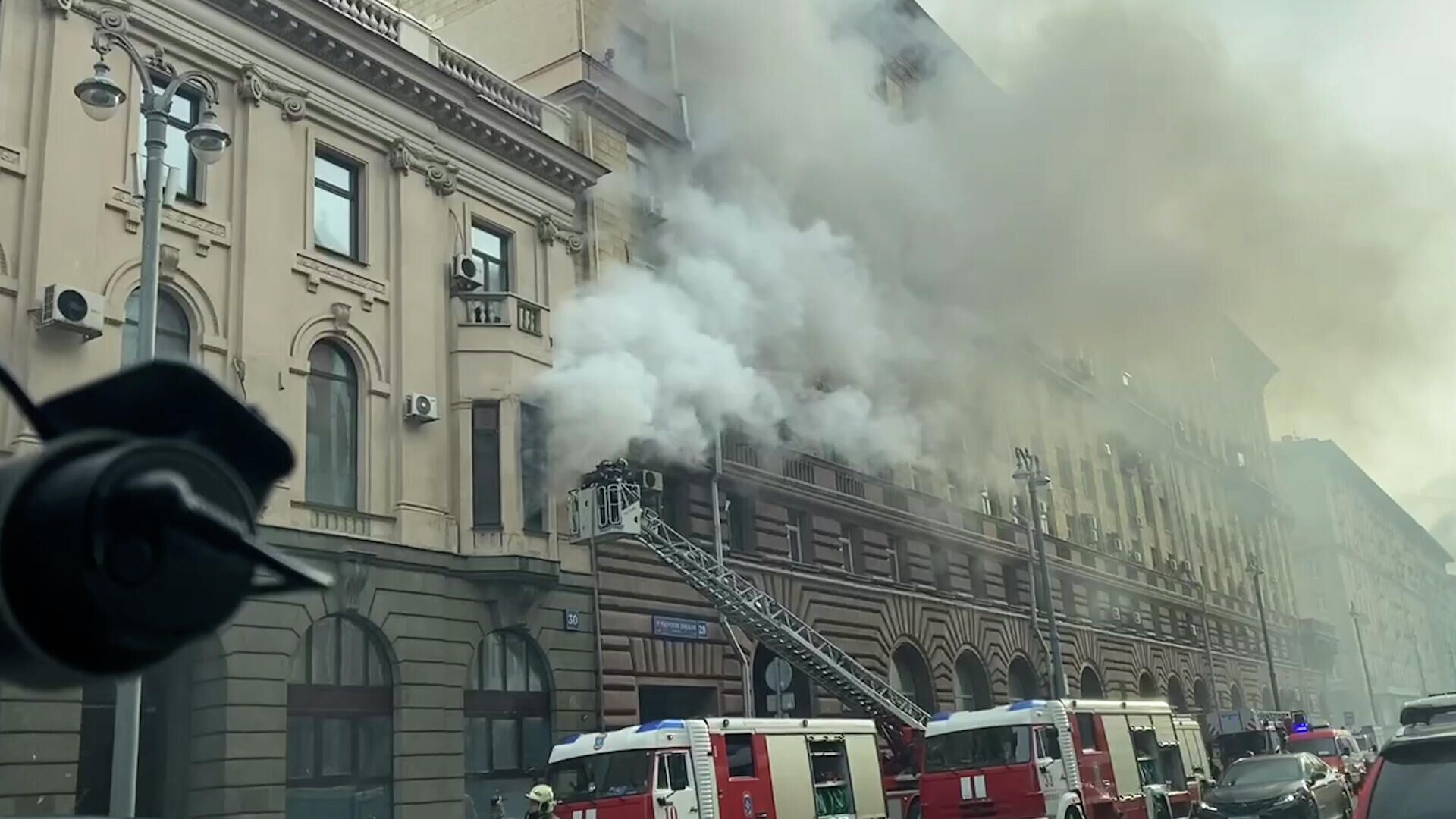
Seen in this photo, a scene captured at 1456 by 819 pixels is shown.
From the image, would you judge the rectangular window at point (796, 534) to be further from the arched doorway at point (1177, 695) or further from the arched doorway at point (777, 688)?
the arched doorway at point (1177, 695)

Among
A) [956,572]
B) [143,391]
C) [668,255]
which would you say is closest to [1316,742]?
[956,572]

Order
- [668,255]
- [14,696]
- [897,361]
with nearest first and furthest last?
[14,696] → [668,255] → [897,361]

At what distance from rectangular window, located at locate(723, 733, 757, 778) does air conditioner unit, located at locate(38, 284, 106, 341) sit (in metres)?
8.23

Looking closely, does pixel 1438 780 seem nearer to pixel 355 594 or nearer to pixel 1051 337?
pixel 355 594

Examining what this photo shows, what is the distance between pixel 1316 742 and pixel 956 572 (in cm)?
851

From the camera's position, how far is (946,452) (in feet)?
102

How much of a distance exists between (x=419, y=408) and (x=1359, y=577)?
249 ft

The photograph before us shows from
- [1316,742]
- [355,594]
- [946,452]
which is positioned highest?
[946,452]

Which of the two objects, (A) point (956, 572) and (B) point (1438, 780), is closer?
(B) point (1438, 780)

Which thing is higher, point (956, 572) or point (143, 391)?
point (956, 572)

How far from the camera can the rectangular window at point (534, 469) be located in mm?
19234

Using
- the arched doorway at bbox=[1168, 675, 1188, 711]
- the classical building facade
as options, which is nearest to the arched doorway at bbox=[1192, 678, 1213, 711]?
the classical building facade

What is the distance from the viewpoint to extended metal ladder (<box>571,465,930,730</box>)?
19.2 meters

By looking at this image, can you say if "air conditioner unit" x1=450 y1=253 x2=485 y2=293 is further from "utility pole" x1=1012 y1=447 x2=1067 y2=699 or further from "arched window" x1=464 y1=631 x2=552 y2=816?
"utility pole" x1=1012 y1=447 x2=1067 y2=699
